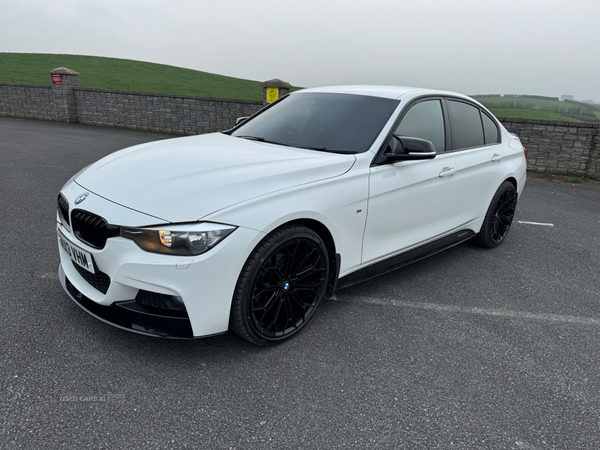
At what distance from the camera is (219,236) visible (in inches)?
93.0

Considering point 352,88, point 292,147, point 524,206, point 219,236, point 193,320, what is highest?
point 352,88

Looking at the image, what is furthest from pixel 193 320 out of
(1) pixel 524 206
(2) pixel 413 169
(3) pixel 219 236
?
(1) pixel 524 206

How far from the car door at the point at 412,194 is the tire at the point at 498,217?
0.95 metres

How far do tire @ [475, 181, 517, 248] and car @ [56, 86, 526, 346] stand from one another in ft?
1.79

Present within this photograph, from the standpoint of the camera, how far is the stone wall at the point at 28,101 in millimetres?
17062

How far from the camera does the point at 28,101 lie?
17.6 meters

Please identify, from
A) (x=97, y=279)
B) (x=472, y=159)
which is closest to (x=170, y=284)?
(x=97, y=279)

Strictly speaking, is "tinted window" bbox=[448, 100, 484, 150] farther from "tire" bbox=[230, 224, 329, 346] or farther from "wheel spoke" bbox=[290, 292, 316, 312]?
"wheel spoke" bbox=[290, 292, 316, 312]

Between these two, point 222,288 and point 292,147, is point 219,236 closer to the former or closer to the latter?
point 222,288

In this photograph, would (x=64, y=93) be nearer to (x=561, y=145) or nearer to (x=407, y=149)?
(x=561, y=145)

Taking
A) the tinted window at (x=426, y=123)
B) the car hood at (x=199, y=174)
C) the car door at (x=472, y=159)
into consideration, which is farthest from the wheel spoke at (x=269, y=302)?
the car door at (x=472, y=159)

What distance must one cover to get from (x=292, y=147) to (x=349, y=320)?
4.52 feet

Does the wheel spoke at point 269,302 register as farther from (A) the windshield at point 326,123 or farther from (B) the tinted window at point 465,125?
(B) the tinted window at point 465,125

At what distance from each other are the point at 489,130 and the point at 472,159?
2.32ft
